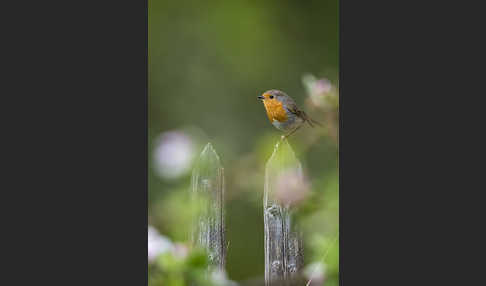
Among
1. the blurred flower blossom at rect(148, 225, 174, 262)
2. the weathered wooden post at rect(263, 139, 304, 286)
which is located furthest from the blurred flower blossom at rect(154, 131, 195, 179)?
the weathered wooden post at rect(263, 139, 304, 286)

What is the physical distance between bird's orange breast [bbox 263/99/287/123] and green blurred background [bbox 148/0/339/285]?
5cm

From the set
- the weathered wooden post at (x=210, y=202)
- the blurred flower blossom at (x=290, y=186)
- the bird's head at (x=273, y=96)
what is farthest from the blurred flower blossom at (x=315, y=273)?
the bird's head at (x=273, y=96)

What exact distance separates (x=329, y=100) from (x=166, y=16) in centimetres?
132

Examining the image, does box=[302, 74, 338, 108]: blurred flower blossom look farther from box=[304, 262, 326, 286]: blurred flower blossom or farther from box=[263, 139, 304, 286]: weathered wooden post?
box=[304, 262, 326, 286]: blurred flower blossom

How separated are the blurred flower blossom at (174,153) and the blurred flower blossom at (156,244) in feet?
1.39

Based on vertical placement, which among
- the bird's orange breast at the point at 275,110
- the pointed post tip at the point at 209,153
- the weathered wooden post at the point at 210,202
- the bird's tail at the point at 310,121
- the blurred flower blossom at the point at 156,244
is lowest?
the blurred flower blossom at the point at 156,244

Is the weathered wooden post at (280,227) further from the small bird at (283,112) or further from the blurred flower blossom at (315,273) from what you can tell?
the small bird at (283,112)

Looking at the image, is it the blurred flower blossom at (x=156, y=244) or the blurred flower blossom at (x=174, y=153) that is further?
the blurred flower blossom at (x=174, y=153)

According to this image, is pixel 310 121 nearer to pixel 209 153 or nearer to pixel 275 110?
pixel 275 110

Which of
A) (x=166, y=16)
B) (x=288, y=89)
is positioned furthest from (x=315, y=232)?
(x=166, y=16)

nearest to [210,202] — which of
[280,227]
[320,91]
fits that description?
[280,227]

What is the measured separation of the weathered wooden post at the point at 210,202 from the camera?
4395 mm

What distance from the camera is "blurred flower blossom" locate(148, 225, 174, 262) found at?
366 cm

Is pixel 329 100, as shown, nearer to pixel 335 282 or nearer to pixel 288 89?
pixel 288 89
